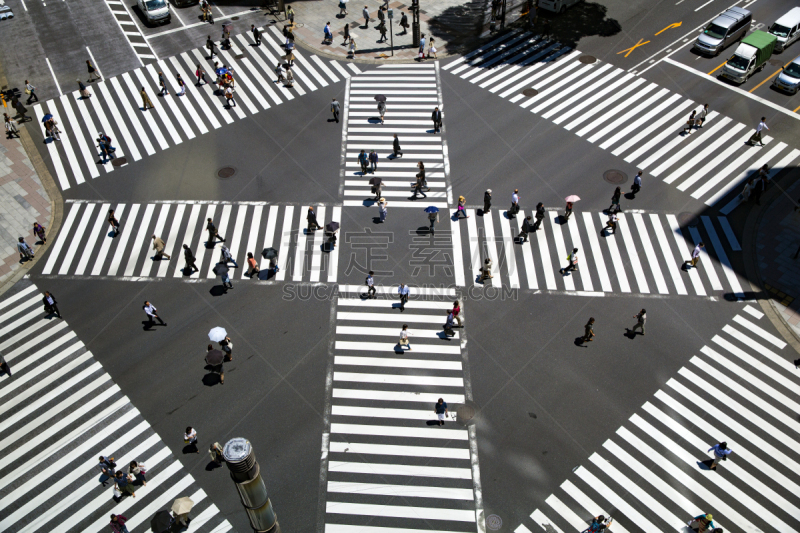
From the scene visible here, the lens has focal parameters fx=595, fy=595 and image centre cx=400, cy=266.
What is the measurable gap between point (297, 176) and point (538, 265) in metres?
16.5

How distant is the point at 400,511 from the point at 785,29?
45947 millimetres

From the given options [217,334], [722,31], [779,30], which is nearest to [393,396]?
[217,334]

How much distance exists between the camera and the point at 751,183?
3616cm

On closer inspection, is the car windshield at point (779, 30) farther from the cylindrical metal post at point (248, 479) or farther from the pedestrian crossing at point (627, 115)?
the cylindrical metal post at point (248, 479)

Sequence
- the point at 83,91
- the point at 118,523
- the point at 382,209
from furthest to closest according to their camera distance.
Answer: the point at 83,91, the point at 382,209, the point at 118,523

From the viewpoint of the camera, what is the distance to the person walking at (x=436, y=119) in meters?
40.8

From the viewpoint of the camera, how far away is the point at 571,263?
32688 millimetres

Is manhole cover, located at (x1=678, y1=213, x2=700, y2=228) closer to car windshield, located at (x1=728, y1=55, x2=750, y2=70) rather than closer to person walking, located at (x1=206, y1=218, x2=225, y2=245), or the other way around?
car windshield, located at (x1=728, y1=55, x2=750, y2=70)

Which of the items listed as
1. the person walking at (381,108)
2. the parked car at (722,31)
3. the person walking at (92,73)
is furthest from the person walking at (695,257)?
the person walking at (92,73)

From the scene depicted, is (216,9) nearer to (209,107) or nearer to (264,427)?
(209,107)

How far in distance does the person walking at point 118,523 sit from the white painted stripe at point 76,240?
16268 mm

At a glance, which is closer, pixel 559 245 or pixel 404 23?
pixel 559 245

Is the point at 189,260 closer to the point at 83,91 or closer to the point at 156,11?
the point at 83,91

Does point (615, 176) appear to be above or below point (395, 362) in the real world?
above
